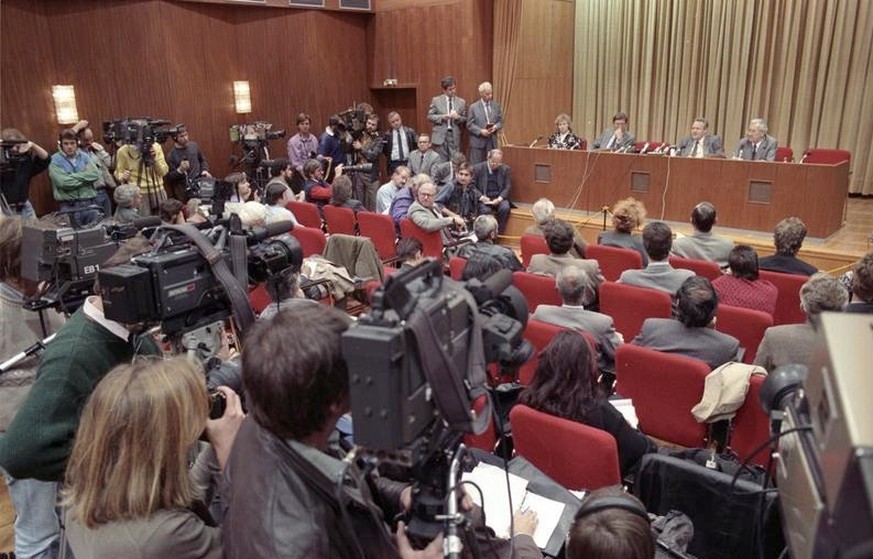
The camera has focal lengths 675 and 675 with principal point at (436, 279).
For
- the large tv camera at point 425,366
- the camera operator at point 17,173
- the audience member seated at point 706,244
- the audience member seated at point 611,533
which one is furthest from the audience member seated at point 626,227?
the camera operator at point 17,173

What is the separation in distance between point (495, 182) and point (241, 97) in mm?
3763

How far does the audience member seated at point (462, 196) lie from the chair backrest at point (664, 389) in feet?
14.1

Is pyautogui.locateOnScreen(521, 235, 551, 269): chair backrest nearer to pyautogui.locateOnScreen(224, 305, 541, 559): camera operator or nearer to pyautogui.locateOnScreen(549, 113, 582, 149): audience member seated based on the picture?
pyautogui.locateOnScreen(549, 113, 582, 149): audience member seated

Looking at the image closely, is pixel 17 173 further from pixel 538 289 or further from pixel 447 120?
pixel 538 289

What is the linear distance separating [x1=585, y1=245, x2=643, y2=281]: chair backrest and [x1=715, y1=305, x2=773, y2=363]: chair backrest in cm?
113

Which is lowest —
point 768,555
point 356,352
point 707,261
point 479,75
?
point 768,555

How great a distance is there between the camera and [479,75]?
920 centimetres

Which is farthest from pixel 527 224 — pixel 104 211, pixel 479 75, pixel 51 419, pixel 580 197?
pixel 51 419

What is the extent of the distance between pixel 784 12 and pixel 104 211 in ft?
28.1

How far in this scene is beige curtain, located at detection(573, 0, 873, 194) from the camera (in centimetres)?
843

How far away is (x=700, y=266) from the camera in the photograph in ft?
14.3

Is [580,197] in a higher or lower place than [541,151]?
lower

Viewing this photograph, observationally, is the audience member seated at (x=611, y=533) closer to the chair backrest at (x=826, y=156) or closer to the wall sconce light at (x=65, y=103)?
the chair backrest at (x=826, y=156)

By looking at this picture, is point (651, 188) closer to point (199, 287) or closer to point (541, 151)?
point (541, 151)
